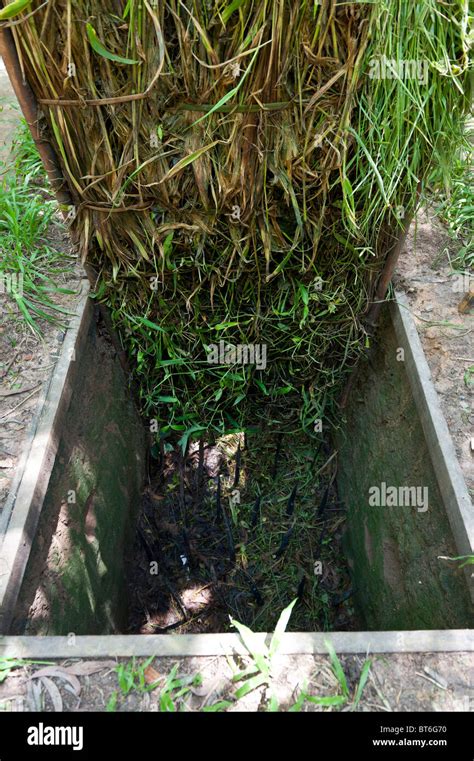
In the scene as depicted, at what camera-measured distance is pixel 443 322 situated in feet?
6.71

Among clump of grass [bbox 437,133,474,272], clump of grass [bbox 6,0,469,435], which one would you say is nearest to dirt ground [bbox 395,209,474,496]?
clump of grass [bbox 437,133,474,272]

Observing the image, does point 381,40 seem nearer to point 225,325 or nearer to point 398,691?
point 225,325

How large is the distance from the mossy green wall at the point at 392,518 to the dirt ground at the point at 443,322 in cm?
12

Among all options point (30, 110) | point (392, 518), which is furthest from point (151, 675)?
point (30, 110)

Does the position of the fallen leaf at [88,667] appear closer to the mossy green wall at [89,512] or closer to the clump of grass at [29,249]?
the mossy green wall at [89,512]

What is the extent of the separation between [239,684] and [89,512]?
3.06 ft

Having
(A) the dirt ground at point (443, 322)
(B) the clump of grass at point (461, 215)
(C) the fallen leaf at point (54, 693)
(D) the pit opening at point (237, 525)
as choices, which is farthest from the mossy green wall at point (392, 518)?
(C) the fallen leaf at point (54, 693)

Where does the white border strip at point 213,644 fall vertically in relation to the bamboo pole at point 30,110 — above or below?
below

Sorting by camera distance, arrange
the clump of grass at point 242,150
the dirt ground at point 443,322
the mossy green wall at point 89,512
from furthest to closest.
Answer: the dirt ground at point 443,322
the mossy green wall at point 89,512
the clump of grass at point 242,150

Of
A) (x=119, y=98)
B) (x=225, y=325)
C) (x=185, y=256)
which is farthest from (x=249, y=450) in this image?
(x=119, y=98)

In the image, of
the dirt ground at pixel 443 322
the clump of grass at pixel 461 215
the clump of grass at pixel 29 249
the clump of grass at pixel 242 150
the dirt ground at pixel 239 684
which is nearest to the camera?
the dirt ground at pixel 239 684

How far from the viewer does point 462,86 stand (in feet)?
4.85

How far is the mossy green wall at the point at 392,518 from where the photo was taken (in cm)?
163

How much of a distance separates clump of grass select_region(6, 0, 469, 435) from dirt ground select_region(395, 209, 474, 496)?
0.82 ft
